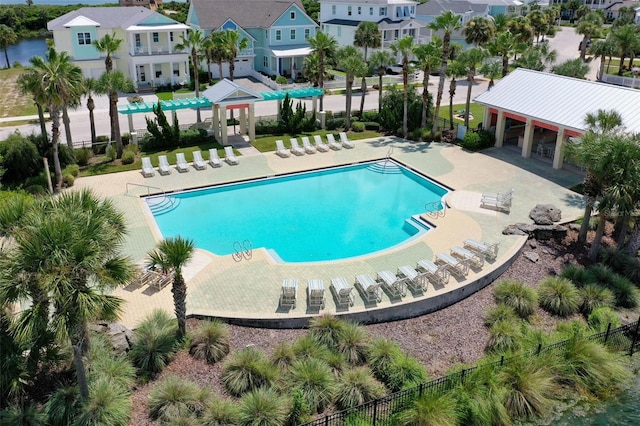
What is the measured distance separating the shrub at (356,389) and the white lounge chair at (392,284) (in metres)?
4.45

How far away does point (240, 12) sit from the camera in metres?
58.6

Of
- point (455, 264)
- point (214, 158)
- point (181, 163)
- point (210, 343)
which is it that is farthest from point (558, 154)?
point (210, 343)

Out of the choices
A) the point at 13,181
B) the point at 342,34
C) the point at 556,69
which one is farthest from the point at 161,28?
the point at 556,69

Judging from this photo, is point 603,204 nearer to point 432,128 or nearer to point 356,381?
point 356,381

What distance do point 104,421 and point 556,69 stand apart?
41.0 meters

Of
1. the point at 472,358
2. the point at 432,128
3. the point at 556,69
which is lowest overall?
the point at 472,358

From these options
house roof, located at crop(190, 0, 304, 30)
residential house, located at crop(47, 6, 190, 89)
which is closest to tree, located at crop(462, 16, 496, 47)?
house roof, located at crop(190, 0, 304, 30)

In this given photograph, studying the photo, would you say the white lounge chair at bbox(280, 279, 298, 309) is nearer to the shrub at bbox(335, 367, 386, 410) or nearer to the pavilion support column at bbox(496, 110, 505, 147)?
the shrub at bbox(335, 367, 386, 410)

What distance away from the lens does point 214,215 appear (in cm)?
2642

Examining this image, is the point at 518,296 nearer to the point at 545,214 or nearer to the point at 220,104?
the point at 545,214

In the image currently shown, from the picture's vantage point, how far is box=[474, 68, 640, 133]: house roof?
28.3 meters

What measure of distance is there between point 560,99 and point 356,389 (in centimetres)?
2346

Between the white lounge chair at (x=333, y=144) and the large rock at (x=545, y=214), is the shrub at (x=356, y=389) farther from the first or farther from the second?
the white lounge chair at (x=333, y=144)

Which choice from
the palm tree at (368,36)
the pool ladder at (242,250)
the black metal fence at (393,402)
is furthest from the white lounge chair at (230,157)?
the palm tree at (368,36)
